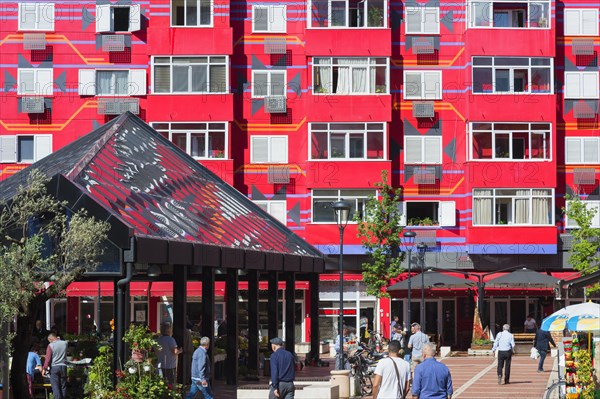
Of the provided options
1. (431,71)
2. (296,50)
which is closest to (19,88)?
(296,50)

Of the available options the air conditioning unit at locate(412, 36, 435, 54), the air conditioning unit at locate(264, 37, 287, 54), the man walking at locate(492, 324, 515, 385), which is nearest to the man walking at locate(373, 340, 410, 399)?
the man walking at locate(492, 324, 515, 385)

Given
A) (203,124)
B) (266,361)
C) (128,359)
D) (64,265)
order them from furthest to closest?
1. (203,124)
2. (266,361)
3. (128,359)
4. (64,265)

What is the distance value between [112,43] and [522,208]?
19246mm

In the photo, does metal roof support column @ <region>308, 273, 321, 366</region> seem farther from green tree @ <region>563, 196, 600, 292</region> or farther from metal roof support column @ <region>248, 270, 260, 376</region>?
green tree @ <region>563, 196, 600, 292</region>

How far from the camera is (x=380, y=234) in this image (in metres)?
54.2

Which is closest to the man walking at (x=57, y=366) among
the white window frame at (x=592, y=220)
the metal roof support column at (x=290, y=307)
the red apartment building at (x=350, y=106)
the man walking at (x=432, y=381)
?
the man walking at (x=432, y=381)

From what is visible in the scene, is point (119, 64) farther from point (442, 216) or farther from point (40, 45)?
point (442, 216)

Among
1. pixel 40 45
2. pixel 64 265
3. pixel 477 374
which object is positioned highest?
pixel 40 45

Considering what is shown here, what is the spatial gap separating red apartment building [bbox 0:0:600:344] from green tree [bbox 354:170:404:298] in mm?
1010

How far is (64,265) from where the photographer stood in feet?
76.2

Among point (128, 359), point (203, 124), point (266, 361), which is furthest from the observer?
point (203, 124)

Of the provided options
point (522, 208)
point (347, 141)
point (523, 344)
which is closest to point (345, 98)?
point (347, 141)

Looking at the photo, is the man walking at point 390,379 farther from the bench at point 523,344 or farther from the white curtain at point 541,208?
the white curtain at point 541,208

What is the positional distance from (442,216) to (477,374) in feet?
53.7
